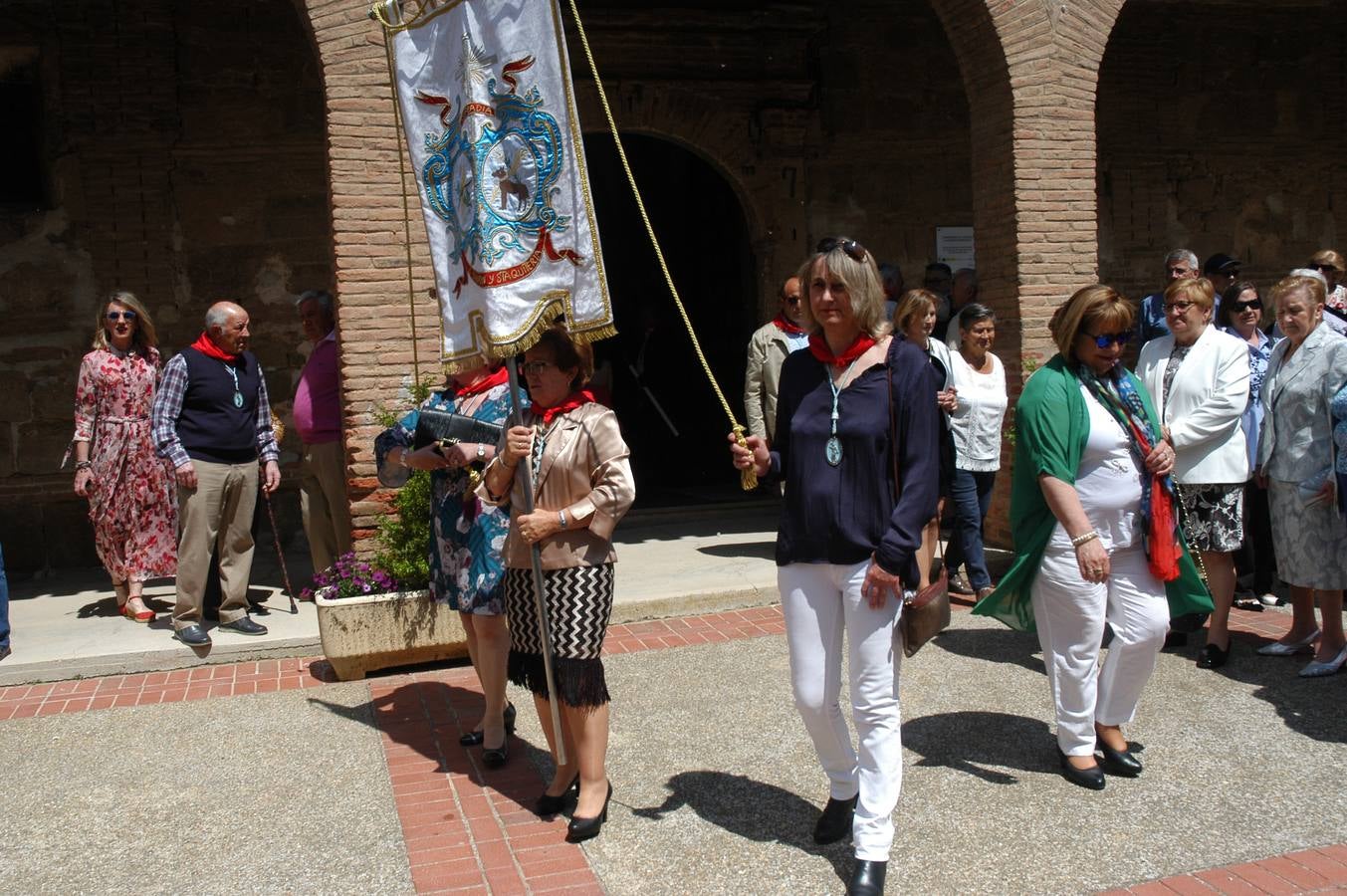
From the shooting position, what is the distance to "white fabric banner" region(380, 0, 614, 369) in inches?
167

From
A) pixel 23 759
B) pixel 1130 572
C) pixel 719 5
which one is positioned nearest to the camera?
pixel 1130 572

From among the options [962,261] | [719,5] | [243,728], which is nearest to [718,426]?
[962,261]

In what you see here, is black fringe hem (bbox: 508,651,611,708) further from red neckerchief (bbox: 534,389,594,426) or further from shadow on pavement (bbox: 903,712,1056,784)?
shadow on pavement (bbox: 903,712,1056,784)

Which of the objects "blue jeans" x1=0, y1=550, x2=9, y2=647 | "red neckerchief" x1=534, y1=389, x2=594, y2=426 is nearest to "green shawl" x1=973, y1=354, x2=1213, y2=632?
"red neckerchief" x1=534, y1=389, x2=594, y2=426

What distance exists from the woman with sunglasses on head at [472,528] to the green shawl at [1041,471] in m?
1.98

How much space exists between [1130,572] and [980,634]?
222 centimetres

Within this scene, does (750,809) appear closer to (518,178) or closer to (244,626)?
(518,178)

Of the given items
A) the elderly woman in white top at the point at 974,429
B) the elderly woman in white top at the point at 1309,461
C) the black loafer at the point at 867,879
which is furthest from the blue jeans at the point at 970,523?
the black loafer at the point at 867,879

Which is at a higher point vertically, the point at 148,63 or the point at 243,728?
the point at 148,63

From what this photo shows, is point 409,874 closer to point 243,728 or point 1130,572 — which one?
point 243,728

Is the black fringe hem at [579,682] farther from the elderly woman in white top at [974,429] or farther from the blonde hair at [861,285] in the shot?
the elderly woman in white top at [974,429]

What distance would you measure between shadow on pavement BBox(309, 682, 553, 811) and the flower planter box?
0.71 feet

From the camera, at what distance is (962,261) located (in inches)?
453

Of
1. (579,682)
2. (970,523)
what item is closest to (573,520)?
(579,682)
